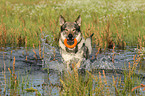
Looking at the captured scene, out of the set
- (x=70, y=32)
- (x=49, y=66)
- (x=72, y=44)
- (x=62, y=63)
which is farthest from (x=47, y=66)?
(x=70, y=32)

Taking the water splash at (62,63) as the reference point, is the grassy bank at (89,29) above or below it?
above

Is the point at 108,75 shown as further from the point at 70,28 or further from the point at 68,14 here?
the point at 68,14

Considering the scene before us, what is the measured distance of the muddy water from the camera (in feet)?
19.1

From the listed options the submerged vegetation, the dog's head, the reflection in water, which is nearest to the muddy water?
the reflection in water

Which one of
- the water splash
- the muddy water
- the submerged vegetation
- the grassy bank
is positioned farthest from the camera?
the grassy bank

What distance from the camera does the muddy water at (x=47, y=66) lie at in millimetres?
5816

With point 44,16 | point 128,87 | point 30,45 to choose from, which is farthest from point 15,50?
point 44,16

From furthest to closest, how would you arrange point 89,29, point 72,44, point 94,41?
1. point 94,41
2. point 89,29
3. point 72,44

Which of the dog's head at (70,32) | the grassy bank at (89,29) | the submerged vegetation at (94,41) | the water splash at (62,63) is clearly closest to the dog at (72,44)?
the dog's head at (70,32)

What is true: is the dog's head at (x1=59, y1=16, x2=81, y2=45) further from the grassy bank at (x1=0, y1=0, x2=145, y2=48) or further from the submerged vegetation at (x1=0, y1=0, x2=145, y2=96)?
the grassy bank at (x1=0, y1=0, x2=145, y2=48)

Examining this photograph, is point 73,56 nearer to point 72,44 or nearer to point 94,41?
point 72,44

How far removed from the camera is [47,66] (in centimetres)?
803

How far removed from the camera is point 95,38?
11.7 meters

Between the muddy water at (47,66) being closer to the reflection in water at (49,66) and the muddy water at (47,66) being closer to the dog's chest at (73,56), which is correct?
the reflection in water at (49,66)
